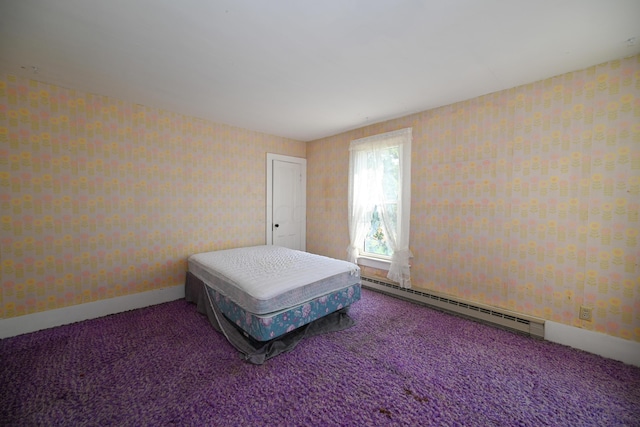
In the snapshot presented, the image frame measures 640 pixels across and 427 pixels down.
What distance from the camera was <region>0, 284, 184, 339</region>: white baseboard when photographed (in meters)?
2.30

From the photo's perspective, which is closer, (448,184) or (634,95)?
(634,95)

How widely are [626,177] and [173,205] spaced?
15.4 ft

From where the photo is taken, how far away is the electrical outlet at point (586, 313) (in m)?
2.10

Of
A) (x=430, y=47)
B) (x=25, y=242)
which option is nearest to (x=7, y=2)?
(x=25, y=242)

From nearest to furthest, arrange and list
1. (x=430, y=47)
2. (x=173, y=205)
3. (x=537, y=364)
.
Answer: (x=430, y=47), (x=537, y=364), (x=173, y=205)

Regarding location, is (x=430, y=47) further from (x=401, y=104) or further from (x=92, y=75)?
(x=92, y=75)

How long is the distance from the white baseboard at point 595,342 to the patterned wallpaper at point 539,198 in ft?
0.18

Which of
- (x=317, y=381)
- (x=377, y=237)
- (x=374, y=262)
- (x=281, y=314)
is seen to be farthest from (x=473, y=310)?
(x=281, y=314)

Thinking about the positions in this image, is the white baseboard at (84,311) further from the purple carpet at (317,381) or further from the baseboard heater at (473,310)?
the baseboard heater at (473,310)

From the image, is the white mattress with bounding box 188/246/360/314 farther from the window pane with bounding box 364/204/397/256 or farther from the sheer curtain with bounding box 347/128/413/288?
the window pane with bounding box 364/204/397/256

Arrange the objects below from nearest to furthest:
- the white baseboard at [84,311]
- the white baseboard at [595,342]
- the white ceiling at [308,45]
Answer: the white ceiling at [308,45], the white baseboard at [595,342], the white baseboard at [84,311]

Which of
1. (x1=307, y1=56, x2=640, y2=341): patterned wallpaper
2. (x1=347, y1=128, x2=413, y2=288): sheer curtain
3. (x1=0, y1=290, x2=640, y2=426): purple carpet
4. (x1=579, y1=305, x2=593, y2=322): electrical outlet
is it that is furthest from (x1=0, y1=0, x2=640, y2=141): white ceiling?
(x1=0, y1=290, x2=640, y2=426): purple carpet

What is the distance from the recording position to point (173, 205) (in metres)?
3.25

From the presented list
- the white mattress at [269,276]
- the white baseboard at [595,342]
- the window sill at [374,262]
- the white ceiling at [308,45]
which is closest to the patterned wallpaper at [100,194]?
the white ceiling at [308,45]
